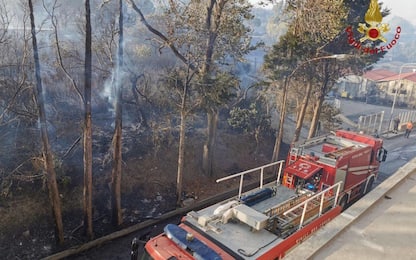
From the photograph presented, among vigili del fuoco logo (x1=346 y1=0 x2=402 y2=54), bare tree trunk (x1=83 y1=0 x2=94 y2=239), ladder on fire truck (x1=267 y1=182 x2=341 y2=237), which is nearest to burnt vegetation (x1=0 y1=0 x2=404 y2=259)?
bare tree trunk (x1=83 y1=0 x2=94 y2=239)

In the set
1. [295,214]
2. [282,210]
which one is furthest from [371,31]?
[282,210]

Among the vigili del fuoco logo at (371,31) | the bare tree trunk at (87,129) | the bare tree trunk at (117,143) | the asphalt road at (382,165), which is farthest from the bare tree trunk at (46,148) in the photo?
the vigili del fuoco logo at (371,31)

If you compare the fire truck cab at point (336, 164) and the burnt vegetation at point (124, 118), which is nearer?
the burnt vegetation at point (124, 118)

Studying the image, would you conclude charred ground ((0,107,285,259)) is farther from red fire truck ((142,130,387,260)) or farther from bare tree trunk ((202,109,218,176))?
red fire truck ((142,130,387,260))

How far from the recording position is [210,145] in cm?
1598

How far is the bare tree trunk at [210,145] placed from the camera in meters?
15.7

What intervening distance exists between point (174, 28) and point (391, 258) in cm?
1087

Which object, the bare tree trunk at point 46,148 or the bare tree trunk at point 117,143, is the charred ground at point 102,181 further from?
the bare tree trunk at point 117,143

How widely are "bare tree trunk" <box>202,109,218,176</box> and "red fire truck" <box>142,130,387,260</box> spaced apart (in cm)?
445

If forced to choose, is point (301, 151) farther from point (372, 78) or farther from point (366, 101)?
point (372, 78)

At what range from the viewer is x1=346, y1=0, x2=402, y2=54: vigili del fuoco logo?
1411cm

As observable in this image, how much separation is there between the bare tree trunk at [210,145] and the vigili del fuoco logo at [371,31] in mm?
8321

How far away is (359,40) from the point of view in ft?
55.0

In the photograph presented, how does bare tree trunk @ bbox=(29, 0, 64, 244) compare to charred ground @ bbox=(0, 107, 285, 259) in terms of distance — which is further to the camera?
charred ground @ bbox=(0, 107, 285, 259)
